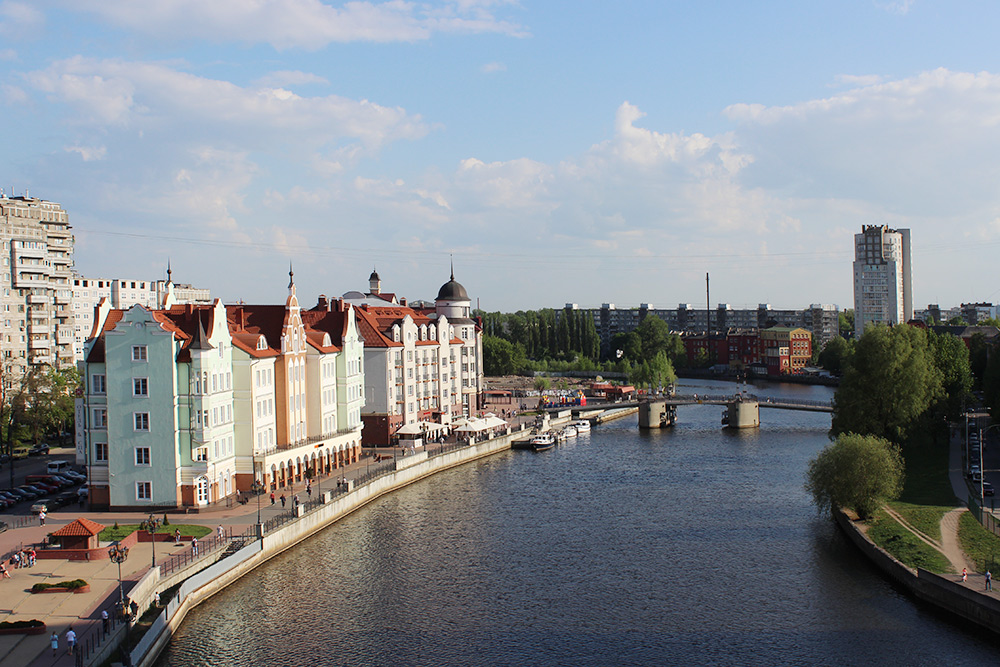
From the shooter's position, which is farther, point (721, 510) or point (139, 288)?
point (139, 288)

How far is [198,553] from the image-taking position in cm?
5275

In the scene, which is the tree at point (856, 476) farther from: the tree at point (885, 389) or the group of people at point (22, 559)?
the group of people at point (22, 559)

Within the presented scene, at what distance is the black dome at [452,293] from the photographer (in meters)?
124

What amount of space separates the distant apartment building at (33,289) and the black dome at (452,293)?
48.3 metres

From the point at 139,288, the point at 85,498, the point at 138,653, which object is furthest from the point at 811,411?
the point at 139,288

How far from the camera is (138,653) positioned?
130 feet

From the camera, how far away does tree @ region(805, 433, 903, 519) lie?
2459 inches

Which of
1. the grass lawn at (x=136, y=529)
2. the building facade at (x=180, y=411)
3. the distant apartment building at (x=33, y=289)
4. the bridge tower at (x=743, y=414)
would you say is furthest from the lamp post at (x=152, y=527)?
the bridge tower at (x=743, y=414)

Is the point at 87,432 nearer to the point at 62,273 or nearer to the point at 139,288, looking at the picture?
A: the point at 62,273

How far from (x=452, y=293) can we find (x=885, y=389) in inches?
2264

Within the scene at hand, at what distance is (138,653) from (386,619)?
12086 mm

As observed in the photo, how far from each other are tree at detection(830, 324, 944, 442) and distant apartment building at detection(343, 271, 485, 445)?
142 feet

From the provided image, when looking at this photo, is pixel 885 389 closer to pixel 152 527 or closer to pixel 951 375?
pixel 951 375

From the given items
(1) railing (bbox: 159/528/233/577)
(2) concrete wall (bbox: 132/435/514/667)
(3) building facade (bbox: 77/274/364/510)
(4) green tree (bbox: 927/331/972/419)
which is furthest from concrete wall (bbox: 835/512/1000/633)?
(4) green tree (bbox: 927/331/972/419)
